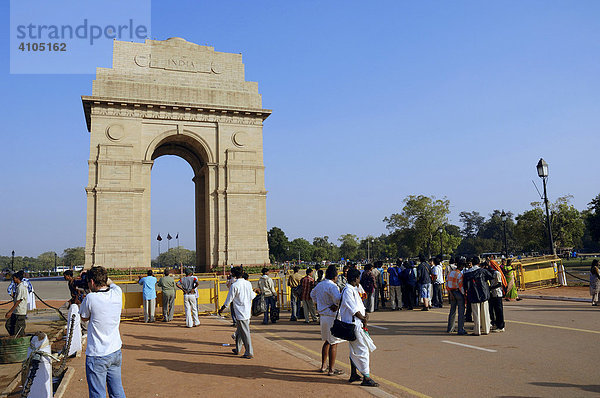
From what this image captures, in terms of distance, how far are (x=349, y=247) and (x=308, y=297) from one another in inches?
4367

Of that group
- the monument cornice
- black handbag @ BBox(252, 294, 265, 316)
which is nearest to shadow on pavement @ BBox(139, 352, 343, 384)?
black handbag @ BBox(252, 294, 265, 316)

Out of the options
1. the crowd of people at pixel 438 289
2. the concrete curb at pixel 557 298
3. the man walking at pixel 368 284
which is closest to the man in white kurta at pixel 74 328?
the crowd of people at pixel 438 289

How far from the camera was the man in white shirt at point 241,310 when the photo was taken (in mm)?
8617

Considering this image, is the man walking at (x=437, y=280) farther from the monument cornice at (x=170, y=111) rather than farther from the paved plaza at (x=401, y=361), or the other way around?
the monument cornice at (x=170, y=111)

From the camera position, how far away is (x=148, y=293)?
45.1 feet

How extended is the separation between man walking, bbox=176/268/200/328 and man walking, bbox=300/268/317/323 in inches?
126

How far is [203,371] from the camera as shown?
296 inches

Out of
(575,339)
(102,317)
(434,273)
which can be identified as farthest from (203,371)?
(434,273)

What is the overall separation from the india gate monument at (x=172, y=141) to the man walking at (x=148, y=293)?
17.8 m

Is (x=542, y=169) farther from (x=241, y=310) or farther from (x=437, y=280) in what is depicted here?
(x=241, y=310)

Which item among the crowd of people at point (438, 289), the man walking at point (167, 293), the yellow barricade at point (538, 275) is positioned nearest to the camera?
the crowd of people at point (438, 289)

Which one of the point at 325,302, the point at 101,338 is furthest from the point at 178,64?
the point at 101,338

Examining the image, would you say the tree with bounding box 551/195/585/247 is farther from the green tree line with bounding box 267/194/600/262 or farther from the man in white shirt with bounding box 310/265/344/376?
the man in white shirt with bounding box 310/265/344/376

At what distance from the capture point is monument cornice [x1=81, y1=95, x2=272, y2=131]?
104 ft
